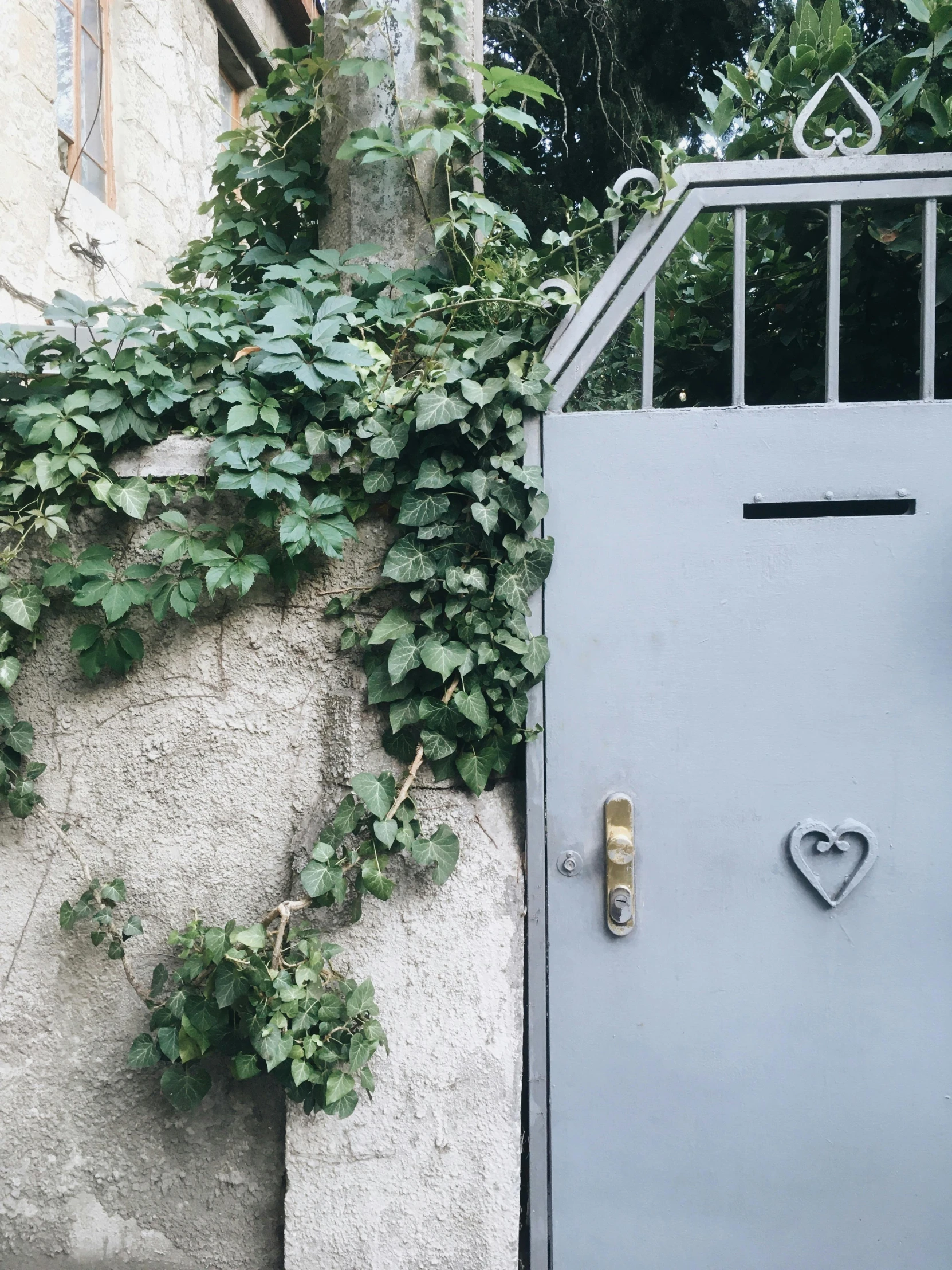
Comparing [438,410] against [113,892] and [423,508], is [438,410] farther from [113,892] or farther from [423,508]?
[113,892]

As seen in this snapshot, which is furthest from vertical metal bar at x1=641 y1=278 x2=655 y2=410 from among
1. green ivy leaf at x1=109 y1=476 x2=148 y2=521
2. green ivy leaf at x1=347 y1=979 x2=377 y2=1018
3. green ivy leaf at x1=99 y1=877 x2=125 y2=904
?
green ivy leaf at x1=99 y1=877 x2=125 y2=904

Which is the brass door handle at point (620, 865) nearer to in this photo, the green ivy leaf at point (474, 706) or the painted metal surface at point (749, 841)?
the painted metal surface at point (749, 841)

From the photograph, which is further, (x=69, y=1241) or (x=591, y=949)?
(x=69, y=1241)

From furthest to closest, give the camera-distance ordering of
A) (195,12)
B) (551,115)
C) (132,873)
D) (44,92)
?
(551,115) < (195,12) < (44,92) < (132,873)

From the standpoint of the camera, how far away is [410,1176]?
6.17ft

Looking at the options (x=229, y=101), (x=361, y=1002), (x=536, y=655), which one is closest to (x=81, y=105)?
(x=229, y=101)

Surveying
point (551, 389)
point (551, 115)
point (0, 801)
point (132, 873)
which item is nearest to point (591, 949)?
point (132, 873)

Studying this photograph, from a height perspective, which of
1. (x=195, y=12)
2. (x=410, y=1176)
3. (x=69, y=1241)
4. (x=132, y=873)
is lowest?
(x=69, y=1241)

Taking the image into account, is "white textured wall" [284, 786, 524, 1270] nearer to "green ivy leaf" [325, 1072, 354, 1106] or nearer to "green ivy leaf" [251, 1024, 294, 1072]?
"green ivy leaf" [325, 1072, 354, 1106]

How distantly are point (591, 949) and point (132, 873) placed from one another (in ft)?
3.63

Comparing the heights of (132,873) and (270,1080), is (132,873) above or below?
above

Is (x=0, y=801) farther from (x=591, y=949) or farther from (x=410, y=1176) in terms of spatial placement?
(x=591, y=949)

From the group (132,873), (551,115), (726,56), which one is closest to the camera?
(132,873)

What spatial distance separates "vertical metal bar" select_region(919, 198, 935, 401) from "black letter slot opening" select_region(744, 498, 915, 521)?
23cm
